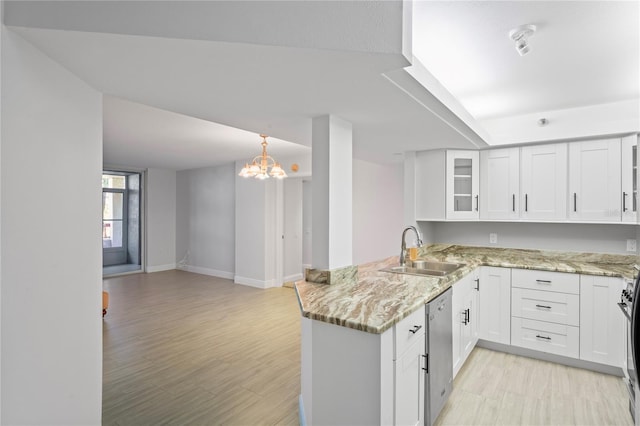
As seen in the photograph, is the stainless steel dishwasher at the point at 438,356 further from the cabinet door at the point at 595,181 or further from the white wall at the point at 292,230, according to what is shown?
the white wall at the point at 292,230

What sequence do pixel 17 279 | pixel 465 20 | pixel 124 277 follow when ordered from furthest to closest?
pixel 124 277, pixel 465 20, pixel 17 279

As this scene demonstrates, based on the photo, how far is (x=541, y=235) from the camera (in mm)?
3695

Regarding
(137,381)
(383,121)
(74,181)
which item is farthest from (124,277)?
(383,121)

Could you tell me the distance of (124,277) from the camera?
23.3 feet

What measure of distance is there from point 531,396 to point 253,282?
4.72m

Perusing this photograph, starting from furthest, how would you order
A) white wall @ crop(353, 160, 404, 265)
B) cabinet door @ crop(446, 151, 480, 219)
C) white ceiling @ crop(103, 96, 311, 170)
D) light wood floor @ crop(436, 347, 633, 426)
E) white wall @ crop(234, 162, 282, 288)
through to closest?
1. white wall @ crop(234, 162, 282, 288)
2. white wall @ crop(353, 160, 404, 265)
3. cabinet door @ crop(446, 151, 480, 219)
4. white ceiling @ crop(103, 96, 311, 170)
5. light wood floor @ crop(436, 347, 633, 426)

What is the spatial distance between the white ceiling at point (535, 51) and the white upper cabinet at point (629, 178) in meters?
0.44

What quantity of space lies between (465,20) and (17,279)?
2495mm

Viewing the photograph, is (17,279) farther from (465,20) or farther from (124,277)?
(124,277)

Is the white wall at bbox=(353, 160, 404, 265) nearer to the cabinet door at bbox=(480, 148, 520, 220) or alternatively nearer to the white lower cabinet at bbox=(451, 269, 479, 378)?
the cabinet door at bbox=(480, 148, 520, 220)

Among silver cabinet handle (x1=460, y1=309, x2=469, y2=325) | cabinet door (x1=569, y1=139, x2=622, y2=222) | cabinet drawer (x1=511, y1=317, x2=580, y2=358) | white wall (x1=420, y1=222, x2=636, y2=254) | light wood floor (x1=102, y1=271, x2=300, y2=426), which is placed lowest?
light wood floor (x1=102, y1=271, x2=300, y2=426)

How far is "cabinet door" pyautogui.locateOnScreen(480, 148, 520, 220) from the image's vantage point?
3.59 metres

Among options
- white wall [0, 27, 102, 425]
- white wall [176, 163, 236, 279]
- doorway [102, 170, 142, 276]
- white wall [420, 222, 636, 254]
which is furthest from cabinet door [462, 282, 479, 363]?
doorway [102, 170, 142, 276]

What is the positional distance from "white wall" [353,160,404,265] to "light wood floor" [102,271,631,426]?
5.71ft
